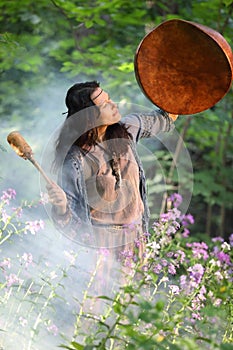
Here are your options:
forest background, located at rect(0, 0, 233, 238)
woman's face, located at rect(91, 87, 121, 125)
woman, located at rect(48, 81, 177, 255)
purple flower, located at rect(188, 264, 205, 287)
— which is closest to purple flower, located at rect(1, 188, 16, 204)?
woman, located at rect(48, 81, 177, 255)

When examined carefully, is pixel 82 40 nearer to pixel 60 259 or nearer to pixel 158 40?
pixel 60 259

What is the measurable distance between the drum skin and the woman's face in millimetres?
132

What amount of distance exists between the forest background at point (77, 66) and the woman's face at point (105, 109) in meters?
1.94

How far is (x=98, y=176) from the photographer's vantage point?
8.19 feet

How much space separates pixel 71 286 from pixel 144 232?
0.42 meters

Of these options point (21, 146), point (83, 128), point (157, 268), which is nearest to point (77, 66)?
point (83, 128)

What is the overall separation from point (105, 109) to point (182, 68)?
311mm

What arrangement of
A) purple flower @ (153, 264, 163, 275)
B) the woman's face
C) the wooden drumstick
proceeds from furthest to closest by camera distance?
the woman's face, the wooden drumstick, purple flower @ (153, 264, 163, 275)

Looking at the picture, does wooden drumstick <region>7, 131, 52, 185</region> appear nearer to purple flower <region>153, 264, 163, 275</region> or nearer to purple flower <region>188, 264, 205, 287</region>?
purple flower <region>153, 264, 163, 275</region>

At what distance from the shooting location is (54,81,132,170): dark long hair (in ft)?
8.13

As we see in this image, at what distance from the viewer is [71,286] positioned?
2.79 meters

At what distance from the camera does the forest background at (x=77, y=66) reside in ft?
15.0

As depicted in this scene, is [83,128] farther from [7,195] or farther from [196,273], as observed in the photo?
[196,273]

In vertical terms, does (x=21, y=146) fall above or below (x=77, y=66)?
below
